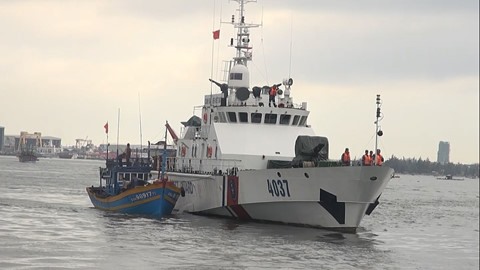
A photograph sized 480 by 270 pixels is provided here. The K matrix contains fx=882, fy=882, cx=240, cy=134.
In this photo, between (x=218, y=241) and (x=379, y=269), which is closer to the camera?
(x=379, y=269)

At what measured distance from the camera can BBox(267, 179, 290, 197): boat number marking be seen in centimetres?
3694

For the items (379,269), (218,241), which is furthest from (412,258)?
(218,241)

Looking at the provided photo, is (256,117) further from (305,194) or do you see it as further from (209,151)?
(305,194)

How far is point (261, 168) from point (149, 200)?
5.75 meters

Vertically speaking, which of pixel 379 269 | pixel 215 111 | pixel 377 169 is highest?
pixel 215 111

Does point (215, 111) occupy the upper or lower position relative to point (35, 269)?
upper

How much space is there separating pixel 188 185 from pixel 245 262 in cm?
1699

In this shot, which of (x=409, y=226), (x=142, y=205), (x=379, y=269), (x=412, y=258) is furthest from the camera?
(x=409, y=226)

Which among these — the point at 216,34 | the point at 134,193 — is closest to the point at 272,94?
the point at 216,34

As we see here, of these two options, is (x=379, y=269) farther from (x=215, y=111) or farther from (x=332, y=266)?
(x=215, y=111)

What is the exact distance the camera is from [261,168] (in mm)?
40688

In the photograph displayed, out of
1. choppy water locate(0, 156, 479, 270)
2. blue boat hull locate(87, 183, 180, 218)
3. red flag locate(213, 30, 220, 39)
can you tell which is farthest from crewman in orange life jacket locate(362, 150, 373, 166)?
red flag locate(213, 30, 220, 39)

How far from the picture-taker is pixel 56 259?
25953 millimetres

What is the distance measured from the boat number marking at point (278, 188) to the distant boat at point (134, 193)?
6.04 meters
